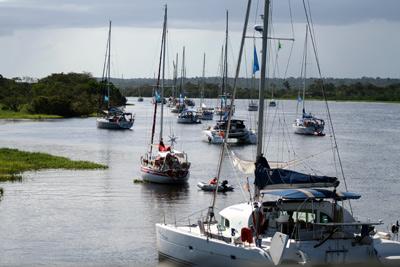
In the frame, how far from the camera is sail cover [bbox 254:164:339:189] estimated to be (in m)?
33.2

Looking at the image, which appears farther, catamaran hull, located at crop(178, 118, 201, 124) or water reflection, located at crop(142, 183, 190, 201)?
catamaran hull, located at crop(178, 118, 201, 124)

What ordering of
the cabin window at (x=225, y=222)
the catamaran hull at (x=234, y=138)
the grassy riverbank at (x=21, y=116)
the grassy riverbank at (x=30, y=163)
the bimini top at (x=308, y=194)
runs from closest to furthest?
1. the bimini top at (x=308, y=194)
2. the cabin window at (x=225, y=222)
3. the grassy riverbank at (x=30, y=163)
4. the catamaran hull at (x=234, y=138)
5. the grassy riverbank at (x=21, y=116)

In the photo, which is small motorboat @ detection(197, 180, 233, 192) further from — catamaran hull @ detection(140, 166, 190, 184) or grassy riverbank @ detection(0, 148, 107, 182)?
grassy riverbank @ detection(0, 148, 107, 182)

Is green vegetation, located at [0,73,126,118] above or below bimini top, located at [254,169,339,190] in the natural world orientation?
below

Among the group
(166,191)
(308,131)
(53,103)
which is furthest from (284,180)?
(53,103)

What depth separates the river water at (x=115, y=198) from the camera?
40531mm

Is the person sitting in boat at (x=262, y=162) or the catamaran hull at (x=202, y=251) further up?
the person sitting in boat at (x=262, y=162)

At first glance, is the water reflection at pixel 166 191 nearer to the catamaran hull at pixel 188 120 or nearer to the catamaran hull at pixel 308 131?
the catamaran hull at pixel 308 131

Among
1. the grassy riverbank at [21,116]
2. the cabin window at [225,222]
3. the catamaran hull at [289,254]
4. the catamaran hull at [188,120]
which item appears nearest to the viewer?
the catamaran hull at [289,254]

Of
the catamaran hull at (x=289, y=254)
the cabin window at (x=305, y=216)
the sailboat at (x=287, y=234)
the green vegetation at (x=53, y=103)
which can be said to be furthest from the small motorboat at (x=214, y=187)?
the green vegetation at (x=53, y=103)

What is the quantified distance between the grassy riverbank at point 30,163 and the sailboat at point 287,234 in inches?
1405

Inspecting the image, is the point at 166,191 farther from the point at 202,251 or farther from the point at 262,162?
the point at 202,251

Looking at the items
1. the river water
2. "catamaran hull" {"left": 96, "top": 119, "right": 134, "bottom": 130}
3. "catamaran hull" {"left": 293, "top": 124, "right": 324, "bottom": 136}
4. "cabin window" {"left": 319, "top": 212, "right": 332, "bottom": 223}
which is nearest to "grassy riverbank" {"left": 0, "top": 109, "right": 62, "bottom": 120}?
"catamaran hull" {"left": 96, "top": 119, "right": 134, "bottom": 130}

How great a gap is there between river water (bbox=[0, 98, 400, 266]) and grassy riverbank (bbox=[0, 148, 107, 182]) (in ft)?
4.78
